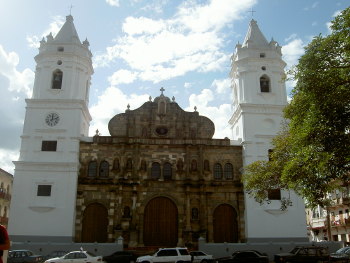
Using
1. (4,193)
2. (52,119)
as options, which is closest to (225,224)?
(52,119)

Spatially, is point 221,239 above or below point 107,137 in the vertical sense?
below

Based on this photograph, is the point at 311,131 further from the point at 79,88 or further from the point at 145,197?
the point at 79,88

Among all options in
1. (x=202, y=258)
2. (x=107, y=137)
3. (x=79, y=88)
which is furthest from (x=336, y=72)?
(x=79, y=88)

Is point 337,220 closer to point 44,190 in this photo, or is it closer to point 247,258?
point 247,258

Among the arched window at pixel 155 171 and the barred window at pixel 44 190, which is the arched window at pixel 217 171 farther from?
the barred window at pixel 44 190

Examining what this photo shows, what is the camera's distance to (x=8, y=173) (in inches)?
1844

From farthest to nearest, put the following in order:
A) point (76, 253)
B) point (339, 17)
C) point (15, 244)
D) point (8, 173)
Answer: point (8, 173)
point (15, 244)
point (76, 253)
point (339, 17)

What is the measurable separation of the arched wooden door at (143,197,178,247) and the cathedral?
0.08 metres

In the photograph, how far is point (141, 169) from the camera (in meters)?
33.0

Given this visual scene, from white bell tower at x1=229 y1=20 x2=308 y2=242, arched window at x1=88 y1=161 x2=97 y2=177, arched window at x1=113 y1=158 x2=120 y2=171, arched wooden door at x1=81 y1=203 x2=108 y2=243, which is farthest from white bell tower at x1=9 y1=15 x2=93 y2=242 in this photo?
white bell tower at x1=229 y1=20 x2=308 y2=242

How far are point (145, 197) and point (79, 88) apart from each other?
466 inches

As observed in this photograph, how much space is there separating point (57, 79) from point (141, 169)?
11666mm

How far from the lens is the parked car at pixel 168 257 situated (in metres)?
23.2

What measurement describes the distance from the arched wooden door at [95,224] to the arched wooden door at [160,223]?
3418 millimetres
